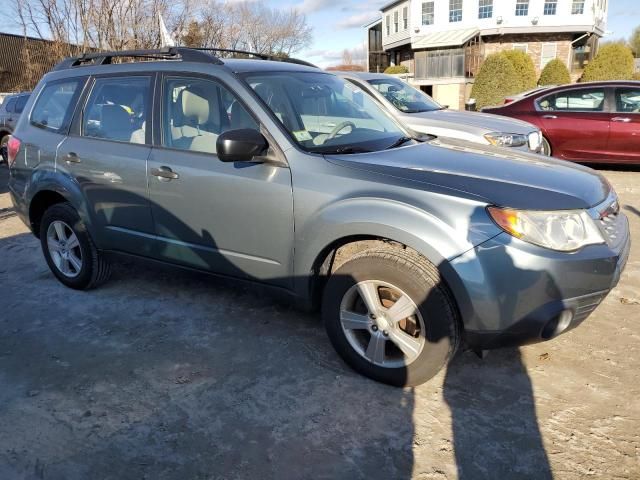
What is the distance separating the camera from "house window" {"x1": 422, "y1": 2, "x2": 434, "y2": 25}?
34.4 m

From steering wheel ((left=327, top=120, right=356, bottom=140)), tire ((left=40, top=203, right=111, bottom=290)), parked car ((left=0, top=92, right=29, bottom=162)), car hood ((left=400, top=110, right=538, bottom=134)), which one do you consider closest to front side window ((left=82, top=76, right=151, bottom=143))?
tire ((left=40, top=203, right=111, bottom=290))

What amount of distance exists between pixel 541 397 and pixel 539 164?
1.38 meters

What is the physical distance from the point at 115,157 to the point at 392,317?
2345mm

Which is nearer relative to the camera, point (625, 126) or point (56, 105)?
point (56, 105)

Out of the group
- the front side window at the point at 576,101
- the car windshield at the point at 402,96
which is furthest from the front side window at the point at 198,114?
Result: the front side window at the point at 576,101

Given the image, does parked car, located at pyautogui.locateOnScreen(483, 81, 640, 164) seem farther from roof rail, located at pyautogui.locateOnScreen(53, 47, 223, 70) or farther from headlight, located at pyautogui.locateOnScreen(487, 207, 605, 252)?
roof rail, located at pyautogui.locateOnScreen(53, 47, 223, 70)

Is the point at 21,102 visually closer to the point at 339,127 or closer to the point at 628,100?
the point at 339,127

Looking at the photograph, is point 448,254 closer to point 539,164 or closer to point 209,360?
point 539,164

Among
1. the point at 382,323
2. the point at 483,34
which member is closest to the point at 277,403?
the point at 382,323

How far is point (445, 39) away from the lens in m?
32.6

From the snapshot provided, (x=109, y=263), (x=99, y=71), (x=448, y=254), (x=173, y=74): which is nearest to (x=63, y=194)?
(x=109, y=263)

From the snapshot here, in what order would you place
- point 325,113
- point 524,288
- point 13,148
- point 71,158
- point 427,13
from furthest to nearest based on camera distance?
point 427,13 < point 13,148 < point 71,158 < point 325,113 < point 524,288

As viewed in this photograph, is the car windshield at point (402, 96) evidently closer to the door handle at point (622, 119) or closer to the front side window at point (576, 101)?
the front side window at point (576, 101)

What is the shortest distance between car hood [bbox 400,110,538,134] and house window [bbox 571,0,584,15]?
97.6ft
